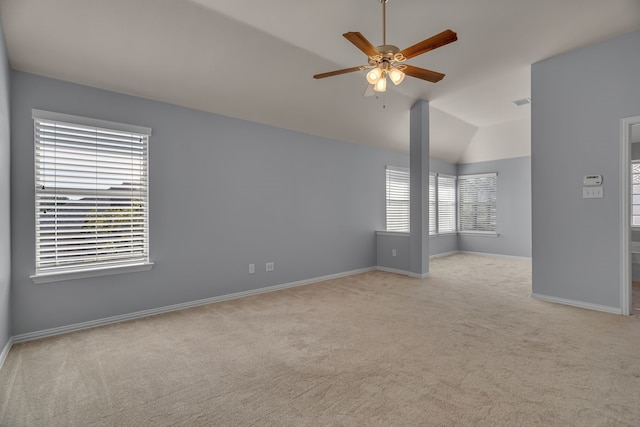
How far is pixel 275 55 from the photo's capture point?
142 inches

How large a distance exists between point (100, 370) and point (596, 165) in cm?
523

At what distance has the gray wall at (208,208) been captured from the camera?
120 inches

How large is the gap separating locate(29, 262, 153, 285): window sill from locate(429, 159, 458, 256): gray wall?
6.18 meters

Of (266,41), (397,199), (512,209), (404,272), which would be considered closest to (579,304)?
(404,272)

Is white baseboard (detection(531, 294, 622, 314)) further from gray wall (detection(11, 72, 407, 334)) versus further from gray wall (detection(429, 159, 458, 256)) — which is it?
gray wall (detection(429, 159, 458, 256))

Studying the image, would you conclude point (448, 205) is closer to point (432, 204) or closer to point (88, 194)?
point (432, 204)

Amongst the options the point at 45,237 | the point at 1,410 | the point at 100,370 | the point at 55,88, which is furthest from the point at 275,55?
the point at 1,410

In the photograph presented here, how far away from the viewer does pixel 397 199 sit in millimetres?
6992

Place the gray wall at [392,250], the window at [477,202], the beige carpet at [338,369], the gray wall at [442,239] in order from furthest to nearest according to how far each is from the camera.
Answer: the window at [477,202] < the gray wall at [442,239] < the gray wall at [392,250] < the beige carpet at [338,369]

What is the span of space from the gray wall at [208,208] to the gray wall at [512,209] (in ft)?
11.7

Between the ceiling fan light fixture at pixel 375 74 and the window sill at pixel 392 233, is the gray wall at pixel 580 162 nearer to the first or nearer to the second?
the window sill at pixel 392 233

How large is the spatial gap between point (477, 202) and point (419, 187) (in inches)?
140

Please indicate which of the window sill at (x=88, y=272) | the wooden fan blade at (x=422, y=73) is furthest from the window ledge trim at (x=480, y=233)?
the window sill at (x=88, y=272)

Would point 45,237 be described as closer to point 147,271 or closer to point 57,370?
point 147,271
